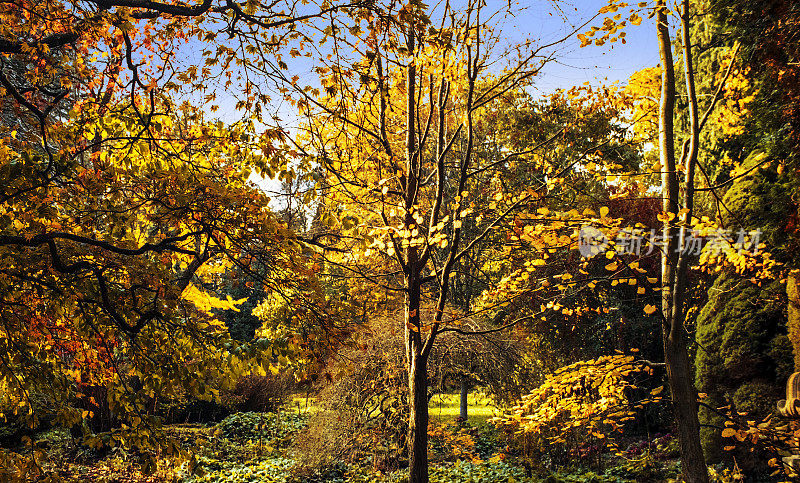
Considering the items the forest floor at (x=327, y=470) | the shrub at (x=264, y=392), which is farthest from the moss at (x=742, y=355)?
the shrub at (x=264, y=392)

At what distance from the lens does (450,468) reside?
Answer: 8.30m

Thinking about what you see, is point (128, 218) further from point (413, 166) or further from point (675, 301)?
point (675, 301)

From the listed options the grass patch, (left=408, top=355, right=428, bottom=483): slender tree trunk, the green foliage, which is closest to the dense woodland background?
(left=408, top=355, right=428, bottom=483): slender tree trunk

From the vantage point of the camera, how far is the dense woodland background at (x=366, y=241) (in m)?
3.31

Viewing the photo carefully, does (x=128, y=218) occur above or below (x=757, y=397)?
above

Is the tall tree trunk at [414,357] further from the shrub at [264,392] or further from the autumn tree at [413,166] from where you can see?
the shrub at [264,392]

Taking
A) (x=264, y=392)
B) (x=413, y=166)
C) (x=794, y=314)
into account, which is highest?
(x=413, y=166)

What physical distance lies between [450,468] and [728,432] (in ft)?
17.8

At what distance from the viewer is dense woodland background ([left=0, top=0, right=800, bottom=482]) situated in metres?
3.31

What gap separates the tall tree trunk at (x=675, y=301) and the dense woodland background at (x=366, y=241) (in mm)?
20

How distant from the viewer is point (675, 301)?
3.91 meters

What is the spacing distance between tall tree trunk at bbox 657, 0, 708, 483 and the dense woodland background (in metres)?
0.02

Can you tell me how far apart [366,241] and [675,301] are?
8.39 ft

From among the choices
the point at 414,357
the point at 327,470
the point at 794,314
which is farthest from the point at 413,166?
the point at 327,470
